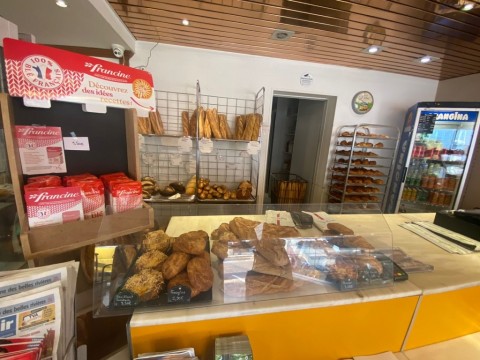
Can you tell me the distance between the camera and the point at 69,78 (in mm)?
Result: 732

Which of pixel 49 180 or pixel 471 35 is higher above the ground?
pixel 471 35

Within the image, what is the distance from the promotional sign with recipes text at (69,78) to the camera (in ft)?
2.10

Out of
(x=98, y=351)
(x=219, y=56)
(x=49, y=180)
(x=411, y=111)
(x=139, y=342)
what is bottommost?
(x=98, y=351)

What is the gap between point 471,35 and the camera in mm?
1875

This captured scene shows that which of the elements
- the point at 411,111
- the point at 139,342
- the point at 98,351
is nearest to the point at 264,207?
the point at 139,342

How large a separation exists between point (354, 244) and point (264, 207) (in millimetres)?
591

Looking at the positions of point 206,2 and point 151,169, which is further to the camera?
point 151,169

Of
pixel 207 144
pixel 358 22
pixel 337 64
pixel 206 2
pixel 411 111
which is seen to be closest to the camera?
pixel 206 2

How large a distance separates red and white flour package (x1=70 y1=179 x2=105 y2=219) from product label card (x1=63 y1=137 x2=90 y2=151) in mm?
200

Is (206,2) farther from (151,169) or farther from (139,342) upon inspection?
(139,342)

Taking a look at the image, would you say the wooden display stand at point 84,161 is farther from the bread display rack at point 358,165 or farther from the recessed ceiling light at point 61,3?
the bread display rack at point 358,165

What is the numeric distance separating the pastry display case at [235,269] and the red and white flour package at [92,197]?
0.20 m

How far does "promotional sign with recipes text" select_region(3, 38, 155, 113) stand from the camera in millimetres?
A: 642

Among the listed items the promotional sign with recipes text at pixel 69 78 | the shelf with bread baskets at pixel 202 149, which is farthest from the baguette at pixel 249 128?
the promotional sign with recipes text at pixel 69 78
